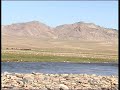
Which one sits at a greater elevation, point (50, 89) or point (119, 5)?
point (119, 5)

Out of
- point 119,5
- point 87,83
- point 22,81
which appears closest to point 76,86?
point 87,83

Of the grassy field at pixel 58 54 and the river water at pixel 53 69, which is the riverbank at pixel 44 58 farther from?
the river water at pixel 53 69

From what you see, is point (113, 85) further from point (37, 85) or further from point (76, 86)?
point (37, 85)

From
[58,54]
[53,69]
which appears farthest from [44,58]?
[53,69]

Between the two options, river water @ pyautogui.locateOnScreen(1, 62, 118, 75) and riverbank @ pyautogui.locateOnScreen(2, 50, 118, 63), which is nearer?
river water @ pyautogui.locateOnScreen(1, 62, 118, 75)

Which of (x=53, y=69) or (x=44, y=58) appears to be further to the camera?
(x=44, y=58)

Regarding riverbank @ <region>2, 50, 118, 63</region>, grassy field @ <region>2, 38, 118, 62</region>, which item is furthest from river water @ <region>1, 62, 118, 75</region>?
grassy field @ <region>2, 38, 118, 62</region>

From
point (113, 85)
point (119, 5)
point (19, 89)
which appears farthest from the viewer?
point (113, 85)

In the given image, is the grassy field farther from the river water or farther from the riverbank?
the river water

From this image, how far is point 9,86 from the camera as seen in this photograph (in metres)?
18.7

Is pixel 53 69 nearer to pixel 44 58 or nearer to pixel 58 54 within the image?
pixel 44 58

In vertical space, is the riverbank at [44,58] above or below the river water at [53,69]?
above

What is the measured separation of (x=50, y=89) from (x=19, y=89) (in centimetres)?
174

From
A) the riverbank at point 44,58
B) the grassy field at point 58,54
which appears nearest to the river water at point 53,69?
the riverbank at point 44,58
